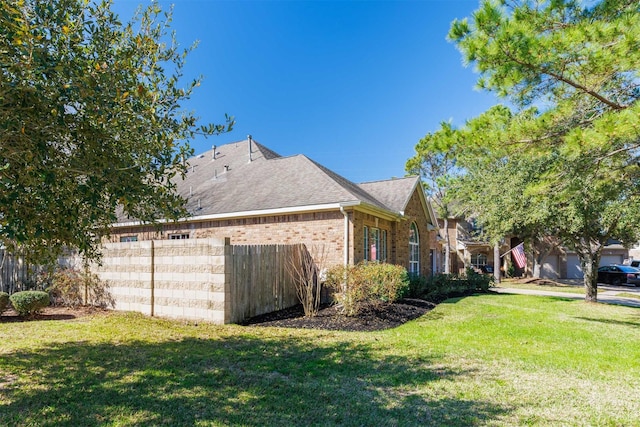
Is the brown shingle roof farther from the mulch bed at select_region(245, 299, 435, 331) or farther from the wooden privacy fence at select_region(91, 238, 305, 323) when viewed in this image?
the mulch bed at select_region(245, 299, 435, 331)

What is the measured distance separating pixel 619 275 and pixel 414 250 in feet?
72.1

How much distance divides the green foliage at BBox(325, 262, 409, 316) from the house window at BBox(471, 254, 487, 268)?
2526cm

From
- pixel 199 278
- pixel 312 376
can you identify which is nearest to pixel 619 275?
pixel 199 278

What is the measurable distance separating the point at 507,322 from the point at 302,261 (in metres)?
5.99

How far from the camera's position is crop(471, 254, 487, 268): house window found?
109 ft

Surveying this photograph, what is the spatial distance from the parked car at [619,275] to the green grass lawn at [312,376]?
82.5 ft

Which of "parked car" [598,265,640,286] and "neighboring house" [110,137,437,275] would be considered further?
"parked car" [598,265,640,286]

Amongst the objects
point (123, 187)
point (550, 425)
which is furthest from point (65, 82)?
point (550, 425)

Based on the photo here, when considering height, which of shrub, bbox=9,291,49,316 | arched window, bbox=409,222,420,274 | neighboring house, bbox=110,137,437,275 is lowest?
shrub, bbox=9,291,49,316

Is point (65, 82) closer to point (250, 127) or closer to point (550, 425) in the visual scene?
point (550, 425)

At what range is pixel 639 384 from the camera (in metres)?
5.14

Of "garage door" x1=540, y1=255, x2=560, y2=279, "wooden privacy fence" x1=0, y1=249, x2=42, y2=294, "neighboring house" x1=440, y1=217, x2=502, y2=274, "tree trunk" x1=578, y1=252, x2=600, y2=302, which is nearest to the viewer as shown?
"wooden privacy fence" x1=0, y1=249, x2=42, y2=294

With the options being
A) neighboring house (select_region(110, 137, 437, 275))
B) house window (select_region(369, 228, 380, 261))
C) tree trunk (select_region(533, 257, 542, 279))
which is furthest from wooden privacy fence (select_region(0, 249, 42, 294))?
tree trunk (select_region(533, 257, 542, 279))

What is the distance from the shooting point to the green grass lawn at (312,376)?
3.98 metres
